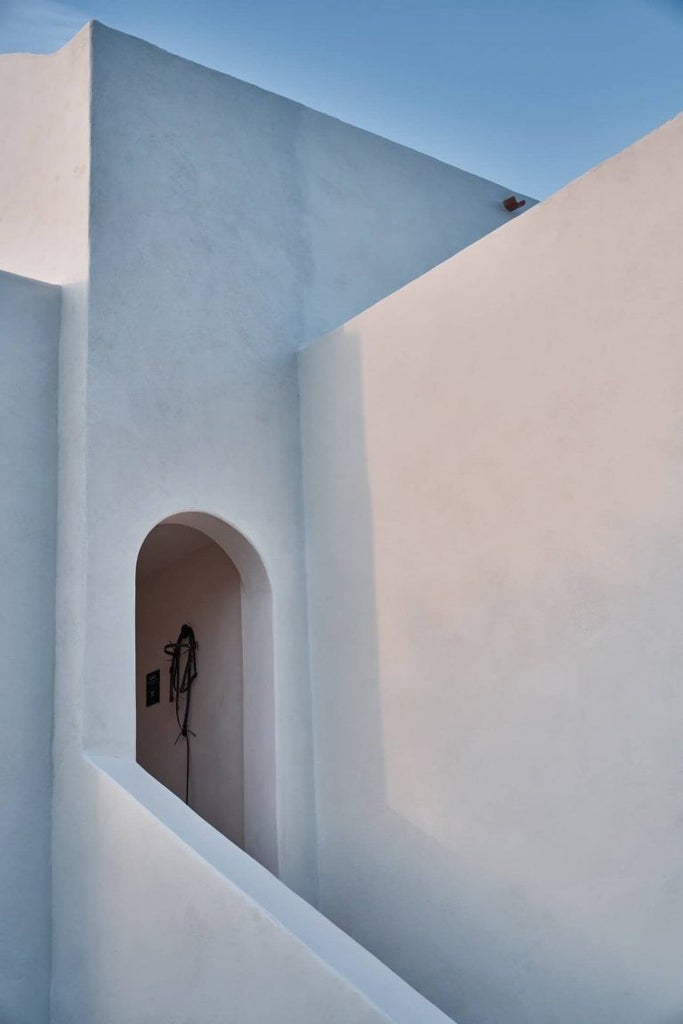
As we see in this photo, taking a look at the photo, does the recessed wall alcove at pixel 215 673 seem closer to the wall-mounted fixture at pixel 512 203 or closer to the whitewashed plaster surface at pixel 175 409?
the whitewashed plaster surface at pixel 175 409

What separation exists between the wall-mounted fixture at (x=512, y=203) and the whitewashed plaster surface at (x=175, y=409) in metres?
0.85

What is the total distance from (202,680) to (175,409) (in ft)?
7.24

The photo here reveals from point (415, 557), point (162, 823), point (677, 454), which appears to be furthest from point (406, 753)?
point (677, 454)

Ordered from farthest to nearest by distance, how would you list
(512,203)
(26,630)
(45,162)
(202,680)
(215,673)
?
(512,203), (202,680), (215,673), (45,162), (26,630)

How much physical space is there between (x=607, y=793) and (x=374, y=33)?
11.2 ft

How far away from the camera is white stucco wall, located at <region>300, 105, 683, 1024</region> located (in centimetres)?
384

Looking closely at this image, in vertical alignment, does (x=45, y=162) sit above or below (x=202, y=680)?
above

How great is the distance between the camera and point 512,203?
25.3 feet

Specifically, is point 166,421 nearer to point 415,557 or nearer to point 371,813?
point 415,557

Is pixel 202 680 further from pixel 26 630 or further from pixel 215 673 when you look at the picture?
pixel 26 630

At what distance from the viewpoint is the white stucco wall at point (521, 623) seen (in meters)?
3.84

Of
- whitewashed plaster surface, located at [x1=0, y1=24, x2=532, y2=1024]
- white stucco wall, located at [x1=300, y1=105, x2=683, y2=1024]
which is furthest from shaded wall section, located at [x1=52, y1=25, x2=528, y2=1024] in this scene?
white stucco wall, located at [x1=300, y1=105, x2=683, y2=1024]

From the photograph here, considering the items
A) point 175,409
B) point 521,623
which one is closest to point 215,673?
point 175,409

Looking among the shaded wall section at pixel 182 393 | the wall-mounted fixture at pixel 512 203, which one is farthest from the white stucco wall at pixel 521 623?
the wall-mounted fixture at pixel 512 203
